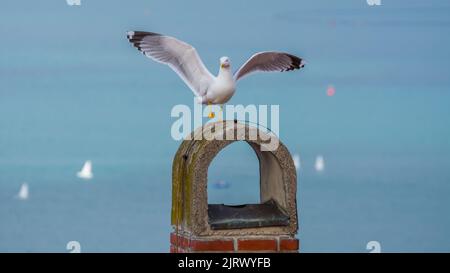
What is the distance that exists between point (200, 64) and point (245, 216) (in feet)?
4.90

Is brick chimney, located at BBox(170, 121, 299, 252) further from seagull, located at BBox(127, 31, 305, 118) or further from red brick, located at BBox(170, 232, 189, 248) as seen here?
seagull, located at BBox(127, 31, 305, 118)

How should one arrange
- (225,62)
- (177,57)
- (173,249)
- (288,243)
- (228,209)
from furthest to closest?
(177,57) → (225,62) → (173,249) → (228,209) → (288,243)

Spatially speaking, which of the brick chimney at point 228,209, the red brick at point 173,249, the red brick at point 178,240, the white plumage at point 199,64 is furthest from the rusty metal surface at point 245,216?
the white plumage at point 199,64

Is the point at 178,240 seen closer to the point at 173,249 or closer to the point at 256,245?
the point at 173,249

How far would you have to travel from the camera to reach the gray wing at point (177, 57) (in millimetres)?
5809

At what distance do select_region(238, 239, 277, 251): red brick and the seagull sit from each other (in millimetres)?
1347

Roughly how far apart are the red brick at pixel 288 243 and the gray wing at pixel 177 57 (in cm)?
154

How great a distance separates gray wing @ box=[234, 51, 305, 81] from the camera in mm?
5723

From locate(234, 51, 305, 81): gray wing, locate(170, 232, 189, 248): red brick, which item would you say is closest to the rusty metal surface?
locate(170, 232, 189, 248): red brick

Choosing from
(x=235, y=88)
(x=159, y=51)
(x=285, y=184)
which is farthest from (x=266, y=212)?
(x=159, y=51)

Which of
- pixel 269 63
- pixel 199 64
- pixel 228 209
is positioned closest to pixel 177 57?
pixel 199 64

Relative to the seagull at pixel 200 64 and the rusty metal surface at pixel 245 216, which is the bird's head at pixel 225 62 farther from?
the rusty metal surface at pixel 245 216

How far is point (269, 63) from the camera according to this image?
19.3 ft
